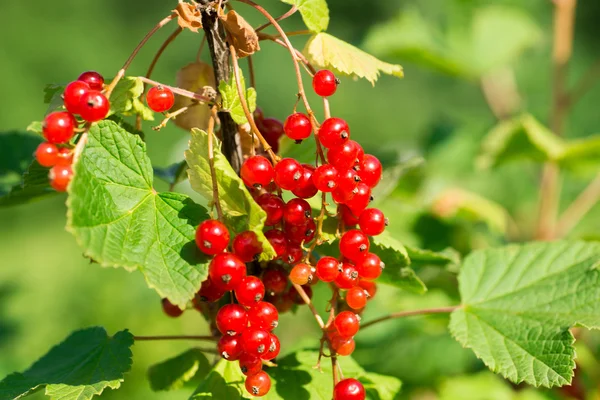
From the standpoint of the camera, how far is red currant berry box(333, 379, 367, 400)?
40.4 inches

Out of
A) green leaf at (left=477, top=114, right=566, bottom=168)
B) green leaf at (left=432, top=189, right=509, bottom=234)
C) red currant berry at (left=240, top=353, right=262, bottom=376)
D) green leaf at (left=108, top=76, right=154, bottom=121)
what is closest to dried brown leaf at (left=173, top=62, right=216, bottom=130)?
green leaf at (left=108, top=76, right=154, bottom=121)

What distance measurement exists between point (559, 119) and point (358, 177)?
5.96 ft

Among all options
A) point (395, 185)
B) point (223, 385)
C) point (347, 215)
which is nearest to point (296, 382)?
point (223, 385)

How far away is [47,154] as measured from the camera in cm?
91

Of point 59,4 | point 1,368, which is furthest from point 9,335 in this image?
point 59,4

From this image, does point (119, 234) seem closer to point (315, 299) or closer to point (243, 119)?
point (243, 119)

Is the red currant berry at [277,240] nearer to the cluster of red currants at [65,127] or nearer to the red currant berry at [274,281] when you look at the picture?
the red currant berry at [274,281]

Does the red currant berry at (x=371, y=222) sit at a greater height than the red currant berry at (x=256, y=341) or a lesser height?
greater

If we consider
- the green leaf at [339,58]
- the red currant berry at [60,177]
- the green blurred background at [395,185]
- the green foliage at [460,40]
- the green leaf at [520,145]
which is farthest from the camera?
the green foliage at [460,40]

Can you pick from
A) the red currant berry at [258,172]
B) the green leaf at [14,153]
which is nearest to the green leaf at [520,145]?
the red currant berry at [258,172]

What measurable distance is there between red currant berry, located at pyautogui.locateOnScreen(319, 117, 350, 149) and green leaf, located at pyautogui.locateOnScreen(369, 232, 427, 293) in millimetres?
243

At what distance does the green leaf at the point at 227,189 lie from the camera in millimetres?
941

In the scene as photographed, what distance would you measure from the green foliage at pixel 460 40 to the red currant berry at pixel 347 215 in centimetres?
166

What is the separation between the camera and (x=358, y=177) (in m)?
0.99
